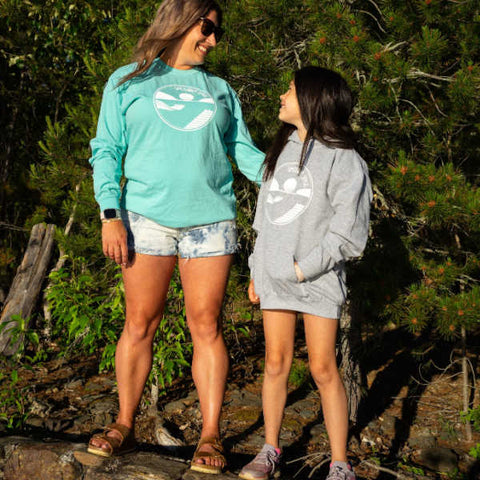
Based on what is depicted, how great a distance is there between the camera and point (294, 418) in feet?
13.7

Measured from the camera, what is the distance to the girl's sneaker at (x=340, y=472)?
7.38 ft

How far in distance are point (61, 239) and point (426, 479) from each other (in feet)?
9.89

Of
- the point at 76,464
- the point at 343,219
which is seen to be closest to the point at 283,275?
the point at 343,219

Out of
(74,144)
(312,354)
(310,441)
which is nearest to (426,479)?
(310,441)

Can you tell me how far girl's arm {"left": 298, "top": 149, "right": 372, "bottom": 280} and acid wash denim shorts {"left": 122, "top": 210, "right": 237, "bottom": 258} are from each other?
1.30ft

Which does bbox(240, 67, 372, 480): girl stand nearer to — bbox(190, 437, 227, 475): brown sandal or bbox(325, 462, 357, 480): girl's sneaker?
bbox(325, 462, 357, 480): girl's sneaker

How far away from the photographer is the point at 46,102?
6.46 metres

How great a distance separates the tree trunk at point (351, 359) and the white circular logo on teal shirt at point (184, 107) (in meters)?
2.09

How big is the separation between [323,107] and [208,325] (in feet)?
3.51

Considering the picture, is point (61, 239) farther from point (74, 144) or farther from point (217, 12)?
point (217, 12)

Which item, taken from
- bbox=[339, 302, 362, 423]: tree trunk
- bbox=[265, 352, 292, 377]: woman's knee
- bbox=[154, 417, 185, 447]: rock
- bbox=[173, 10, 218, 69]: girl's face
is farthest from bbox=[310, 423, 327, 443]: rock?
bbox=[173, 10, 218, 69]: girl's face

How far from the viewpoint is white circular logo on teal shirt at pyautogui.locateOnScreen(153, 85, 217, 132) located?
2396mm

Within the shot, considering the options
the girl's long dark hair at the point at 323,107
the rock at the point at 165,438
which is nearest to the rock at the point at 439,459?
the rock at the point at 165,438

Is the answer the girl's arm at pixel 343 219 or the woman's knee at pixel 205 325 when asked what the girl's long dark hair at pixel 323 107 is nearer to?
the girl's arm at pixel 343 219
